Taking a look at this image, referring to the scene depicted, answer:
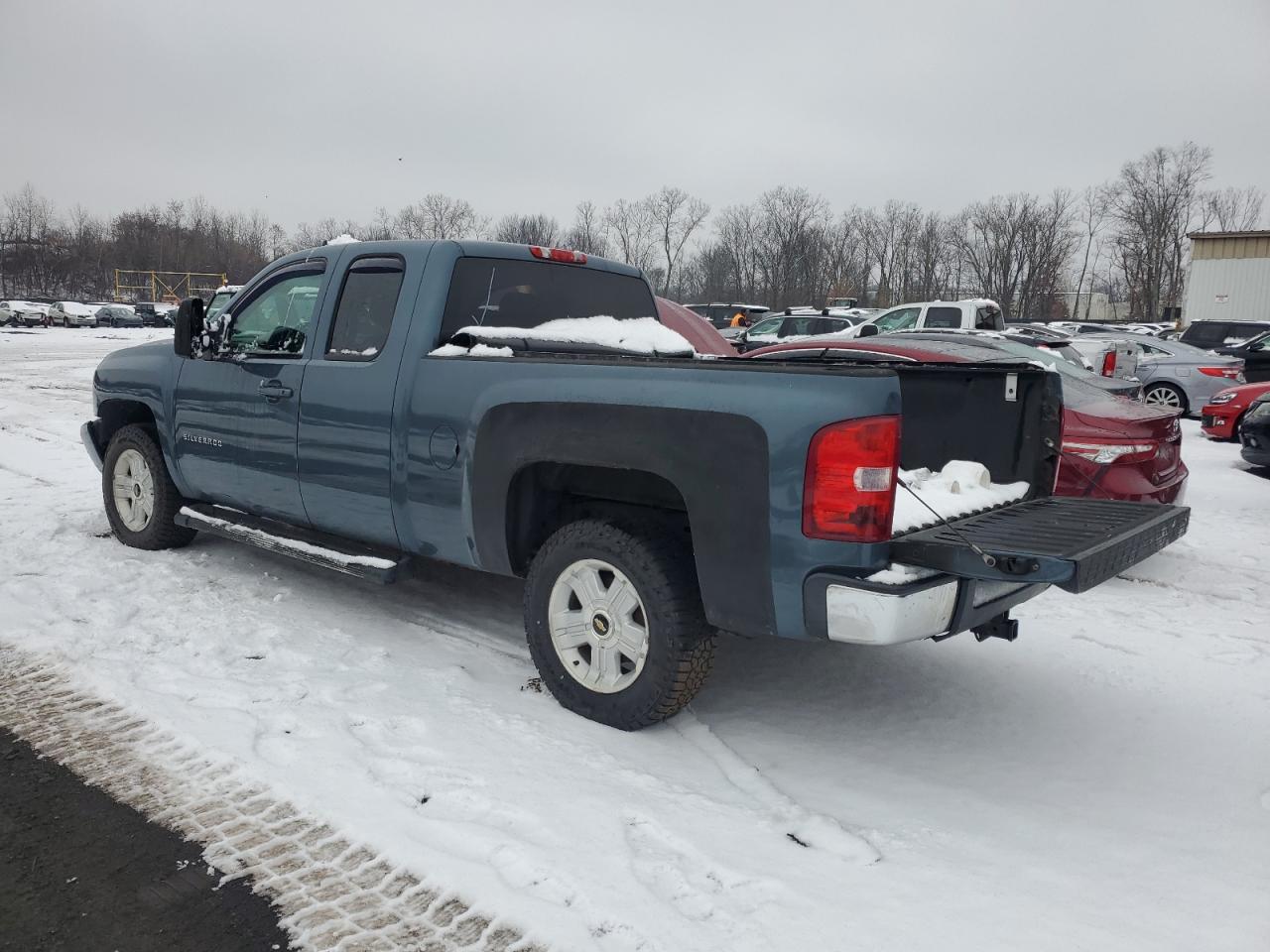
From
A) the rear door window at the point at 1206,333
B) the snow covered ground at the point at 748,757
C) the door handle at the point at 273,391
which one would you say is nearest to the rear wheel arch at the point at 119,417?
the snow covered ground at the point at 748,757

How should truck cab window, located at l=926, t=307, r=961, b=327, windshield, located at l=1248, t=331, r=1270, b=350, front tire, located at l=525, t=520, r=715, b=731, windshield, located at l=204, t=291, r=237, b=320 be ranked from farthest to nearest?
1. truck cab window, located at l=926, t=307, r=961, b=327
2. windshield, located at l=1248, t=331, r=1270, b=350
3. windshield, located at l=204, t=291, r=237, b=320
4. front tire, located at l=525, t=520, r=715, b=731

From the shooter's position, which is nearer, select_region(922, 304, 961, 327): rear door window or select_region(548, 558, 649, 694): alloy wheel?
select_region(548, 558, 649, 694): alloy wheel

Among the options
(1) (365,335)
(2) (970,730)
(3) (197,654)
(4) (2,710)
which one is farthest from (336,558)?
(2) (970,730)

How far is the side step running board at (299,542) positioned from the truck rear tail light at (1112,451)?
14.8ft

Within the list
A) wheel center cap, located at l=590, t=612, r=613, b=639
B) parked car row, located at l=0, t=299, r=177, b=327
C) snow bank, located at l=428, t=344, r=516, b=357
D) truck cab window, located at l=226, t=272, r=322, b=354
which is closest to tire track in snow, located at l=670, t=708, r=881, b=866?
wheel center cap, located at l=590, t=612, r=613, b=639

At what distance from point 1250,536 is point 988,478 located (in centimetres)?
478

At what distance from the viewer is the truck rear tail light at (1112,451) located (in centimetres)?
620

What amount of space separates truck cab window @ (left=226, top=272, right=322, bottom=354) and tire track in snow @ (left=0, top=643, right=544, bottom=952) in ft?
6.55

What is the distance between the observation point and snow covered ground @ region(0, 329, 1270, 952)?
8.54ft

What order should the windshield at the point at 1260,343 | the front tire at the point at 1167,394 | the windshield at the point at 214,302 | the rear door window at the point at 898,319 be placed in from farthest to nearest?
the rear door window at the point at 898,319
the front tire at the point at 1167,394
the windshield at the point at 1260,343
the windshield at the point at 214,302

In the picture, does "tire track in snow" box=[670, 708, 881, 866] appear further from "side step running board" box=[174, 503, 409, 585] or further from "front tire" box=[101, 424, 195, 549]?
"front tire" box=[101, 424, 195, 549]

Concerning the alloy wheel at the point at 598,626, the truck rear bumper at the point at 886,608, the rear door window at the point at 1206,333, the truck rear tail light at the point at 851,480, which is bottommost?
the alloy wheel at the point at 598,626

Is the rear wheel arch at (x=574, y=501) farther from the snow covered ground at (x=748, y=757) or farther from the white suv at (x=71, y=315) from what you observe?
the white suv at (x=71, y=315)

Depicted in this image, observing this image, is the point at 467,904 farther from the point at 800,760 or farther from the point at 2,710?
the point at 2,710
